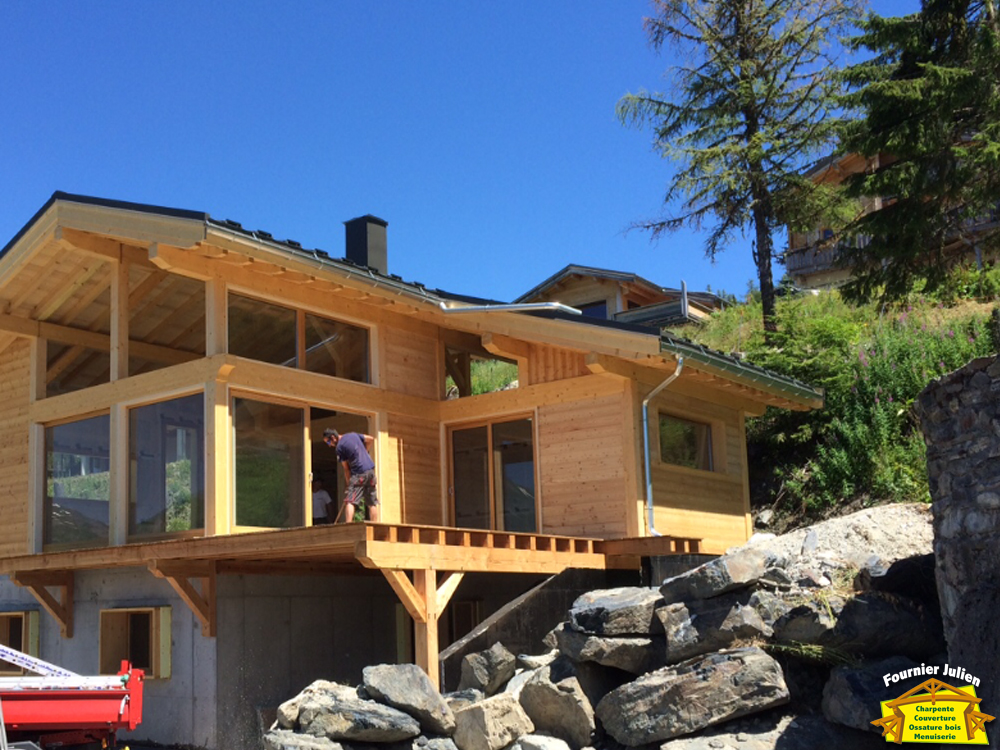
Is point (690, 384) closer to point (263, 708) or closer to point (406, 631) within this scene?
point (406, 631)

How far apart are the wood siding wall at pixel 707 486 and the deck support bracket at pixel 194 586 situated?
18.1 ft

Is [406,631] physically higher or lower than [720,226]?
lower

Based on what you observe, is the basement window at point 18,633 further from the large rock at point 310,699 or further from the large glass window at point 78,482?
the large rock at point 310,699

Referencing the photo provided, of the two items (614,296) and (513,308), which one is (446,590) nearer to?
(513,308)

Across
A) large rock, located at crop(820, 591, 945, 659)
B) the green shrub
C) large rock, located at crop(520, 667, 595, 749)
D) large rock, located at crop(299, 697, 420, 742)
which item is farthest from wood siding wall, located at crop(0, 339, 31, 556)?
the green shrub

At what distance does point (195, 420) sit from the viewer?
491 inches

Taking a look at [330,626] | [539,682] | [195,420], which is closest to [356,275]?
[195,420]

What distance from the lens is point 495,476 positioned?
47.6 feet

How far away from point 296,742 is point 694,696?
3.46 meters

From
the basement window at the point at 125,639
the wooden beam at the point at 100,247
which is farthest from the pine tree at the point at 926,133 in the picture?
the basement window at the point at 125,639

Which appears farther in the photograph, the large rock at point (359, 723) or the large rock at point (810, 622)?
the large rock at point (359, 723)

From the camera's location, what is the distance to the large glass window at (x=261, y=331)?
12.6 metres

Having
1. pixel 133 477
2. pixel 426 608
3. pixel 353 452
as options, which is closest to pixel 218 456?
pixel 353 452

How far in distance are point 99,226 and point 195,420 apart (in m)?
2.71
